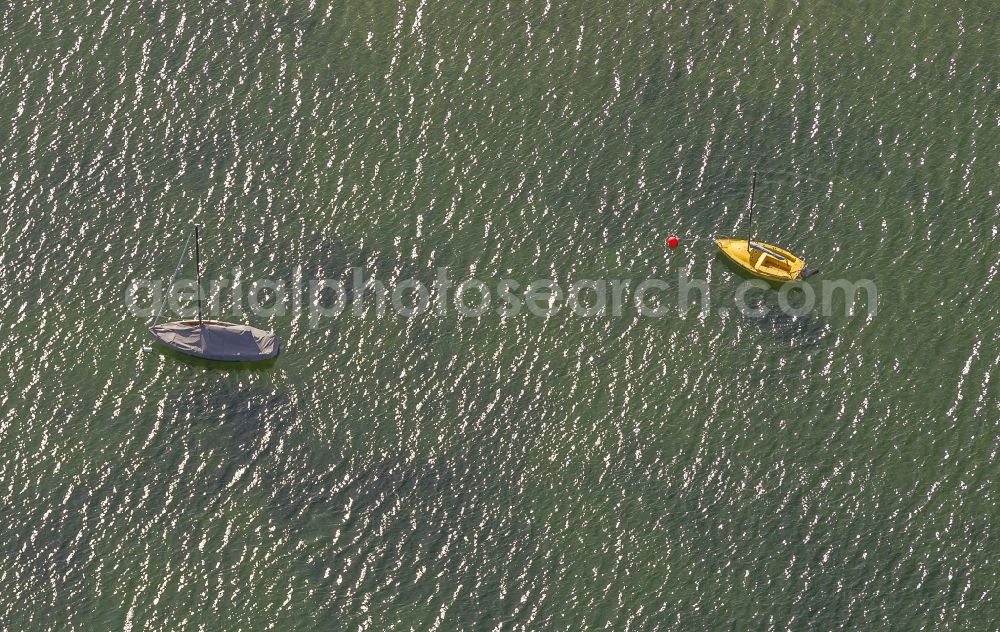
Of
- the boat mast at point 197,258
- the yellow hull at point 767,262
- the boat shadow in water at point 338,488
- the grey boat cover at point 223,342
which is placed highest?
the yellow hull at point 767,262

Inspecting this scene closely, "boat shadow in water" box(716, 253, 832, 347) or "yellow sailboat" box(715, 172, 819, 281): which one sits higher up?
"yellow sailboat" box(715, 172, 819, 281)

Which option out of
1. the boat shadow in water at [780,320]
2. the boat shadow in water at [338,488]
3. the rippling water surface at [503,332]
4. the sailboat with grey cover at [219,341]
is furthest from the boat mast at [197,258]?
the boat shadow in water at [780,320]

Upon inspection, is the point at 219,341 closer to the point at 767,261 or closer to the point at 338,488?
the point at 338,488

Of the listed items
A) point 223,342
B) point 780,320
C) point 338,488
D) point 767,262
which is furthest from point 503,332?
point 767,262

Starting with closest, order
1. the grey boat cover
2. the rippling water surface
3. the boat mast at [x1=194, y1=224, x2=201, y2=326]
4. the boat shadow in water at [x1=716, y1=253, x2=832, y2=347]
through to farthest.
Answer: the rippling water surface
the grey boat cover
the boat mast at [x1=194, y1=224, x2=201, y2=326]
the boat shadow in water at [x1=716, y1=253, x2=832, y2=347]

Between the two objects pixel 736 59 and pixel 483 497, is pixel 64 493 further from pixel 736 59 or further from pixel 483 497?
pixel 736 59

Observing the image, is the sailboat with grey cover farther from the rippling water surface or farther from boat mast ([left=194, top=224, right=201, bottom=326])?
the rippling water surface

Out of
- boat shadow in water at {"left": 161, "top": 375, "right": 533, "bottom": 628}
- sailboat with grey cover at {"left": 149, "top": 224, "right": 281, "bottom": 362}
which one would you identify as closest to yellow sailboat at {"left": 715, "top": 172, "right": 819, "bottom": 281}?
boat shadow in water at {"left": 161, "top": 375, "right": 533, "bottom": 628}

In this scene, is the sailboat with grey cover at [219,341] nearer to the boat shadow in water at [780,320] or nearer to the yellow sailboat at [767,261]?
the boat shadow in water at [780,320]
